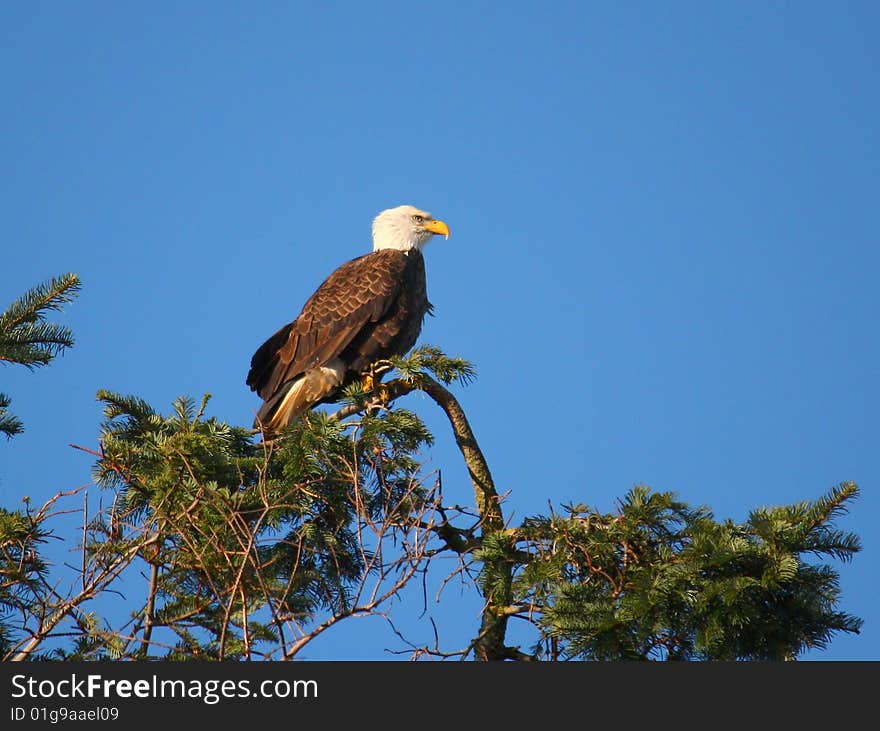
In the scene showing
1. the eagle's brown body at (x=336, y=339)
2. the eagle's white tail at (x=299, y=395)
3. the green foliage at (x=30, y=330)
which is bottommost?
the green foliage at (x=30, y=330)

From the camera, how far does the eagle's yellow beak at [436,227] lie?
917 cm

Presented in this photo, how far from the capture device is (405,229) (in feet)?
30.0

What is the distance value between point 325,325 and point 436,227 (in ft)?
4.86

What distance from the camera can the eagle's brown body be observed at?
794cm

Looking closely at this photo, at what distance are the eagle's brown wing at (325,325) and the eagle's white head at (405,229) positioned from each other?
59 cm

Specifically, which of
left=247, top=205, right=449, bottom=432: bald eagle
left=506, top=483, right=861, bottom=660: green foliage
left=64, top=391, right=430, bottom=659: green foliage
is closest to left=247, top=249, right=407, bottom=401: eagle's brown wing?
left=247, top=205, right=449, bottom=432: bald eagle

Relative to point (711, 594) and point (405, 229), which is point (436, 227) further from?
point (711, 594)

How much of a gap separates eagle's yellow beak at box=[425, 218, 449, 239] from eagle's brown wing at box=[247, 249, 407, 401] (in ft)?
2.47

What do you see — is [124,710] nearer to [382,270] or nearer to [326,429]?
[326,429]

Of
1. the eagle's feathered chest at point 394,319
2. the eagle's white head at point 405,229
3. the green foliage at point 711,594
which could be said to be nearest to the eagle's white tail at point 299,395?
the eagle's feathered chest at point 394,319

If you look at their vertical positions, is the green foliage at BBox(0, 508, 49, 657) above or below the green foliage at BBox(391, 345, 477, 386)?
below

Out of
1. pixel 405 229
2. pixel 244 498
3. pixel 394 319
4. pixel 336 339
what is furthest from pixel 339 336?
pixel 244 498

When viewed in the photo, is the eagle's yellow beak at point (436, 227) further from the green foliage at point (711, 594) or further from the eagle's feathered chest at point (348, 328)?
the green foliage at point (711, 594)

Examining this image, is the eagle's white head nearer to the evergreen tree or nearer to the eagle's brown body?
the eagle's brown body
